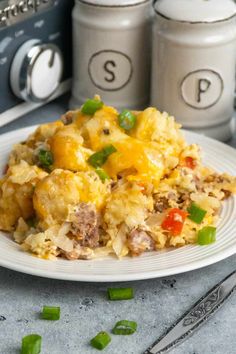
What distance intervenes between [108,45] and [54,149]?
518 mm

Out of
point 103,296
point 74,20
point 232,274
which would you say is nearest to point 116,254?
point 103,296

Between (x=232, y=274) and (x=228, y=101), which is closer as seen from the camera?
(x=232, y=274)

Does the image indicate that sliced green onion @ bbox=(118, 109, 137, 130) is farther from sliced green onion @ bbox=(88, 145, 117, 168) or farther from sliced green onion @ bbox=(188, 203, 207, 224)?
sliced green onion @ bbox=(188, 203, 207, 224)

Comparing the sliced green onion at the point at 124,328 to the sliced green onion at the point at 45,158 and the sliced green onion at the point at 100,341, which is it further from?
the sliced green onion at the point at 45,158

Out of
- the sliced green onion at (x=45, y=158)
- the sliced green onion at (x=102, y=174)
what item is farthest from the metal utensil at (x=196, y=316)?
the sliced green onion at (x=45, y=158)

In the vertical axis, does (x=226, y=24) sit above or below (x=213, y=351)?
above

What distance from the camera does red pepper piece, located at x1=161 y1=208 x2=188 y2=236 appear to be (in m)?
1.39

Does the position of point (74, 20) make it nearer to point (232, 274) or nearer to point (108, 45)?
point (108, 45)

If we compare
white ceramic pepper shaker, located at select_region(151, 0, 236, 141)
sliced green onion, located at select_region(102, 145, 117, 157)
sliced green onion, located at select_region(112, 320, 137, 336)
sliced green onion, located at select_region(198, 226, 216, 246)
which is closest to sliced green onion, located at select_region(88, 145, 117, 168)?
sliced green onion, located at select_region(102, 145, 117, 157)

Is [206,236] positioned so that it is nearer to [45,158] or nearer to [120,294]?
[120,294]

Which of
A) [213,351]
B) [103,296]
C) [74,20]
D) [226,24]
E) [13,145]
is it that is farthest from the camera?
[74,20]

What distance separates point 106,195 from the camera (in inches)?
55.6

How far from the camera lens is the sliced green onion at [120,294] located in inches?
52.4

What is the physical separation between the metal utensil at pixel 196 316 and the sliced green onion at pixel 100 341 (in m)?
0.07
